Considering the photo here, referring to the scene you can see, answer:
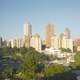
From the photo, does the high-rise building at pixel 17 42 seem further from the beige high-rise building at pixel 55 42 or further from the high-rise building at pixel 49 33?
the beige high-rise building at pixel 55 42

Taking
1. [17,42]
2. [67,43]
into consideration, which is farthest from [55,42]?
[17,42]

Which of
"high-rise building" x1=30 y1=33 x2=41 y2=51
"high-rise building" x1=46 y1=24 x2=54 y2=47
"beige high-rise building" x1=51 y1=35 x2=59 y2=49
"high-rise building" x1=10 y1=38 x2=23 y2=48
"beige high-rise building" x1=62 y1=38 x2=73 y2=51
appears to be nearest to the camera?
"high-rise building" x1=30 y1=33 x2=41 y2=51

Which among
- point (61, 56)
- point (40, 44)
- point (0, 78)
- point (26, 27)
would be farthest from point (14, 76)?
point (26, 27)

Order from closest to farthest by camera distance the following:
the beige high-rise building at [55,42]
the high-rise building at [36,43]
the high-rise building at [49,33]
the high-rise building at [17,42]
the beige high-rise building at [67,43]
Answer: the high-rise building at [36,43]
the high-rise building at [17,42]
the beige high-rise building at [67,43]
the beige high-rise building at [55,42]
the high-rise building at [49,33]

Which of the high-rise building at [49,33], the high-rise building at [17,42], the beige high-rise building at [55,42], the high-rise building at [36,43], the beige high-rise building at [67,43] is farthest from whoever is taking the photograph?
the high-rise building at [49,33]

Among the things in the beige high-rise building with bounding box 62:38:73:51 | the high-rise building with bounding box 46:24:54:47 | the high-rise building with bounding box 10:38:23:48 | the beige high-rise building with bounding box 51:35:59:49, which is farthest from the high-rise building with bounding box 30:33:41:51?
the beige high-rise building with bounding box 62:38:73:51

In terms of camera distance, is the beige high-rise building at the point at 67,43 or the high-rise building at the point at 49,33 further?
the high-rise building at the point at 49,33

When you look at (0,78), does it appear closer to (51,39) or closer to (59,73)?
(59,73)

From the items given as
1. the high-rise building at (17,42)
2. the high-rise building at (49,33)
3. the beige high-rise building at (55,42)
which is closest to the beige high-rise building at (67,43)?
the beige high-rise building at (55,42)

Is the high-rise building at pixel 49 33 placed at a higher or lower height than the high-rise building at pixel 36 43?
higher

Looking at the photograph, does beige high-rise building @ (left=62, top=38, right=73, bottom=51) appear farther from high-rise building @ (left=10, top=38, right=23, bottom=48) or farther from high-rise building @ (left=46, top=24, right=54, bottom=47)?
high-rise building @ (left=10, top=38, right=23, bottom=48)

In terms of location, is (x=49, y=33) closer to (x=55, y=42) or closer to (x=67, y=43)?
(x=55, y=42)
